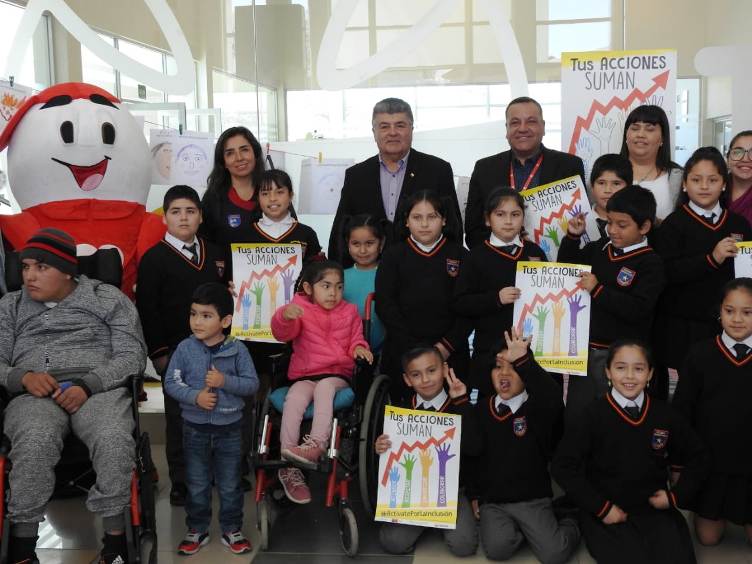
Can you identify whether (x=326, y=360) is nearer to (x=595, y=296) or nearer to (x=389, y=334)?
(x=389, y=334)

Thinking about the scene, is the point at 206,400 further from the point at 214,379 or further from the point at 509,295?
the point at 509,295

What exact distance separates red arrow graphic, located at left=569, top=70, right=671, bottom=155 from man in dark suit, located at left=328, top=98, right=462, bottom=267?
69cm

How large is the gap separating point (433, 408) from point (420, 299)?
20.6 inches

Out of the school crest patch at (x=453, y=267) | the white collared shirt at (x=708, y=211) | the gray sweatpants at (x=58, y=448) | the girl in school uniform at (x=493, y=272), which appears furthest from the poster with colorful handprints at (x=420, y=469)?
the white collared shirt at (x=708, y=211)

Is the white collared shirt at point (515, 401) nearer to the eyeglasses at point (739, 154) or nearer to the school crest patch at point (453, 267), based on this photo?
the school crest patch at point (453, 267)

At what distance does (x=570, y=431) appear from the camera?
3039 millimetres

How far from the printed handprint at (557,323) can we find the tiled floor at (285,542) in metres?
0.77

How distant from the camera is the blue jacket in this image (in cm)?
314

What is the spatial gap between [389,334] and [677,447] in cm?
124

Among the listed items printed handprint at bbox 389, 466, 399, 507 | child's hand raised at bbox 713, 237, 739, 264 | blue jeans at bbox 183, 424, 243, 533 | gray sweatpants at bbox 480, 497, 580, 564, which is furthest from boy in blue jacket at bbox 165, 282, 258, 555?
child's hand raised at bbox 713, 237, 739, 264

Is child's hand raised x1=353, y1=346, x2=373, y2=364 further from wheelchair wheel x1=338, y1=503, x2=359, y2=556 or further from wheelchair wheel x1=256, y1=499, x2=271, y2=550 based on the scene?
wheelchair wheel x1=256, y1=499, x2=271, y2=550

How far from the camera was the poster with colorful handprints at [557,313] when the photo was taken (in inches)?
129

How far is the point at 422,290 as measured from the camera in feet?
11.6

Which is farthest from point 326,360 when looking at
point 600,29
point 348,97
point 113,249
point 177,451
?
point 600,29
